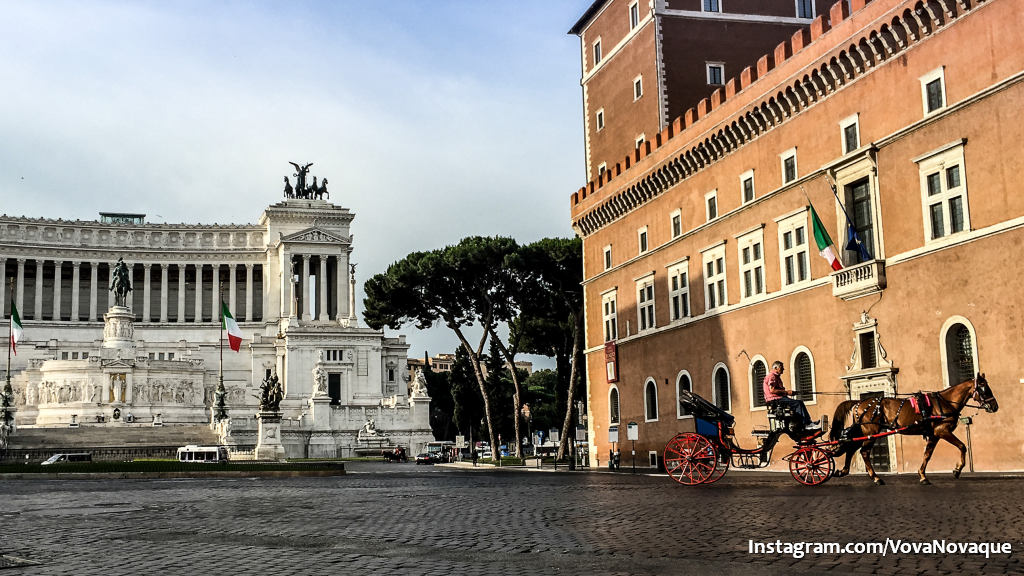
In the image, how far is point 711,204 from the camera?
122 ft

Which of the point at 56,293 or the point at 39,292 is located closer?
the point at 56,293

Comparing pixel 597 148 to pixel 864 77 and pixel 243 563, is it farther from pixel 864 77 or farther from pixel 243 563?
pixel 243 563

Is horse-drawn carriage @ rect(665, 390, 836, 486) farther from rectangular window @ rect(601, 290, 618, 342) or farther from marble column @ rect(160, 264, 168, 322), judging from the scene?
marble column @ rect(160, 264, 168, 322)

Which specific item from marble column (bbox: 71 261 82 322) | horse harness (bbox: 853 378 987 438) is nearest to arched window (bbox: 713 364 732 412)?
horse harness (bbox: 853 378 987 438)

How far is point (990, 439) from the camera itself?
23781 mm

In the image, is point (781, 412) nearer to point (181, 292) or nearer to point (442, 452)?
point (442, 452)

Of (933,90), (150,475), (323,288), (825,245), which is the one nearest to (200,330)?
(323,288)

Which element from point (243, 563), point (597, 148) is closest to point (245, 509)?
point (243, 563)

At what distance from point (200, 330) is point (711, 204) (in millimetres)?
77094

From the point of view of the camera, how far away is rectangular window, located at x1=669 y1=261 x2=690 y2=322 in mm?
39000

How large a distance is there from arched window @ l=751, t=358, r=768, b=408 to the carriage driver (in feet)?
49.8

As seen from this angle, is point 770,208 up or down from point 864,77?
down

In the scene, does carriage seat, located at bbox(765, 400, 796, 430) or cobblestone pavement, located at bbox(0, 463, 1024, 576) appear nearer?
cobblestone pavement, located at bbox(0, 463, 1024, 576)

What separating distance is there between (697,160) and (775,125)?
4.87 metres
